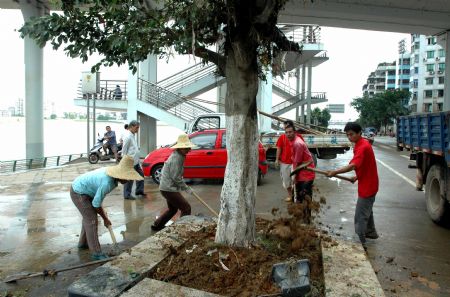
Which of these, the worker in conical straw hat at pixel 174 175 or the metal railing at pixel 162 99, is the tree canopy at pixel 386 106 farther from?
the worker in conical straw hat at pixel 174 175

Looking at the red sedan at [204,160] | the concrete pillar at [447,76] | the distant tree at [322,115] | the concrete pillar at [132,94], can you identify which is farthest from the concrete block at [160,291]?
the distant tree at [322,115]

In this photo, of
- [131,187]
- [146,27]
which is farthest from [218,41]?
[131,187]

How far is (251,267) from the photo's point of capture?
3768 mm

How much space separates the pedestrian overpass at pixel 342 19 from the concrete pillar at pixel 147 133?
1.30m

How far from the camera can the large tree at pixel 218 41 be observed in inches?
151

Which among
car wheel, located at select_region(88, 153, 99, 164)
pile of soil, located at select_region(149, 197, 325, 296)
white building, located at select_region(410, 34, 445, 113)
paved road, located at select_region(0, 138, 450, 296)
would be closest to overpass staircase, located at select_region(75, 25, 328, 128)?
car wheel, located at select_region(88, 153, 99, 164)

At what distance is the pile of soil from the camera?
3551mm

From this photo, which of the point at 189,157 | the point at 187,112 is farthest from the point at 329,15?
the point at 189,157

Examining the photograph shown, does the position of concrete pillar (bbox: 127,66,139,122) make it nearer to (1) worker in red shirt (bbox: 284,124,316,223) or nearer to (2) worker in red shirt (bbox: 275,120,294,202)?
(2) worker in red shirt (bbox: 275,120,294,202)

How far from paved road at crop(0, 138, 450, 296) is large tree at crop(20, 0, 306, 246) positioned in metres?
1.72

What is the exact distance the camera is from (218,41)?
444 cm

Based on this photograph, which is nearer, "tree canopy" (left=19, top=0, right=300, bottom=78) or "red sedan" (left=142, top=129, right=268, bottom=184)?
"tree canopy" (left=19, top=0, right=300, bottom=78)

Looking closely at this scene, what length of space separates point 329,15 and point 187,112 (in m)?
7.35

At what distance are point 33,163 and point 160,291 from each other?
16.8 m
